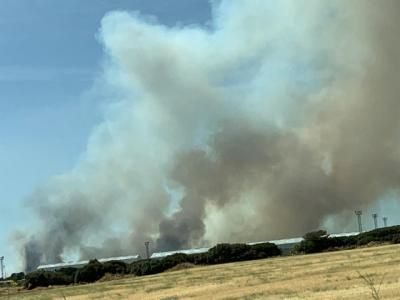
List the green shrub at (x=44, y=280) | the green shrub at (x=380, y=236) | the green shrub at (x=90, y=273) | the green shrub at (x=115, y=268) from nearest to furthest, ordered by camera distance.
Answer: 1. the green shrub at (x=380, y=236)
2. the green shrub at (x=90, y=273)
3. the green shrub at (x=44, y=280)
4. the green shrub at (x=115, y=268)

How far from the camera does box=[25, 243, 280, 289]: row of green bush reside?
3386 inches

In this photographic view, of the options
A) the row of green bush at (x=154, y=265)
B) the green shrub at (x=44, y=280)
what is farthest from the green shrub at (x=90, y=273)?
the green shrub at (x=44, y=280)

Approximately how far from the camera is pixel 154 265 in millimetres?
85562

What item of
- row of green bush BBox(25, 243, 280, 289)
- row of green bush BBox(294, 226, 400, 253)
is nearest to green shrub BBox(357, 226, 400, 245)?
row of green bush BBox(294, 226, 400, 253)

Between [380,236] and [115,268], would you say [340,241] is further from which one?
[115,268]

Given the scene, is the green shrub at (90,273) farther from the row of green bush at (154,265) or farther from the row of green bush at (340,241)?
the row of green bush at (340,241)

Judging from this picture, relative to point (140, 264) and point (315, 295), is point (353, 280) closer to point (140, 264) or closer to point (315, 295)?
point (315, 295)

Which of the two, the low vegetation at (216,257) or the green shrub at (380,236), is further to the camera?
the low vegetation at (216,257)

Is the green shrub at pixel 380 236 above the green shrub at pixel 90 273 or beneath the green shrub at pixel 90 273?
above

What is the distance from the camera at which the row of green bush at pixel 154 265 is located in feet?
282

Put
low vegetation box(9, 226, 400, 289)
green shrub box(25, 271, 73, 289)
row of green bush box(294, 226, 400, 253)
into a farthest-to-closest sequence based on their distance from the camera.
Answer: green shrub box(25, 271, 73, 289)
low vegetation box(9, 226, 400, 289)
row of green bush box(294, 226, 400, 253)

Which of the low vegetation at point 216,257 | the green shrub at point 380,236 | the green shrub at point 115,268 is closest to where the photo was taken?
the green shrub at point 380,236

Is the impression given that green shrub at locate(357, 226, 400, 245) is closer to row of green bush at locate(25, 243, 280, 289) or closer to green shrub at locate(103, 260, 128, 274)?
row of green bush at locate(25, 243, 280, 289)

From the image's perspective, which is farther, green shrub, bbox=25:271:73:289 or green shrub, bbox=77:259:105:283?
green shrub, bbox=25:271:73:289
